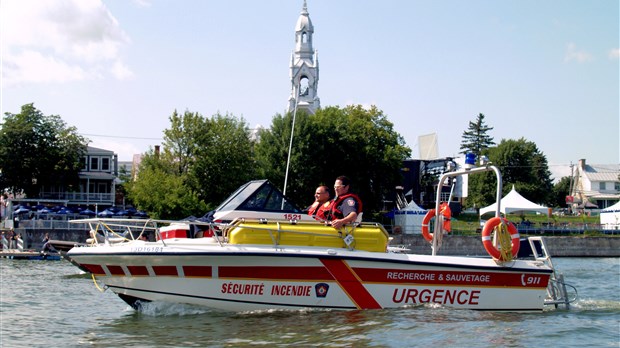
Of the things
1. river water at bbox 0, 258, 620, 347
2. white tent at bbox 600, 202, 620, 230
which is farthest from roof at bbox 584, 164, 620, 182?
river water at bbox 0, 258, 620, 347

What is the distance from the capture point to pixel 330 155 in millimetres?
58500

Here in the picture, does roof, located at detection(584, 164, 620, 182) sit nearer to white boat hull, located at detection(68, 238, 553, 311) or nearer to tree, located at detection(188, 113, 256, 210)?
tree, located at detection(188, 113, 256, 210)

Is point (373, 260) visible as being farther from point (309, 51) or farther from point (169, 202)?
point (309, 51)

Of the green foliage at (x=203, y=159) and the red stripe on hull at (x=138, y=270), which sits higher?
the green foliage at (x=203, y=159)

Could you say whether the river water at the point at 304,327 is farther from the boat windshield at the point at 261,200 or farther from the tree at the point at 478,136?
the tree at the point at 478,136

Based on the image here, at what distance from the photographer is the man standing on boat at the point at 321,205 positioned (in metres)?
13.6

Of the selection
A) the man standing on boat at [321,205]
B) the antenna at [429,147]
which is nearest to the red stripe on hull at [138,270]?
the man standing on boat at [321,205]

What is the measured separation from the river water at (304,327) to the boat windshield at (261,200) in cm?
269

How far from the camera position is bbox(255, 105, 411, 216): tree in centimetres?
5619

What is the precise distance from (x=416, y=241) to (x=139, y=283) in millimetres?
37897

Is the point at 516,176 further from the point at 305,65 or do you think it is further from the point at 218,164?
the point at 218,164

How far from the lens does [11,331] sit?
1187cm

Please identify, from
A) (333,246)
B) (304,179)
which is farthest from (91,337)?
(304,179)

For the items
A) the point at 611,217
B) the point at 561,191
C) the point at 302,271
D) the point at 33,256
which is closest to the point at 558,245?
the point at 611,217
